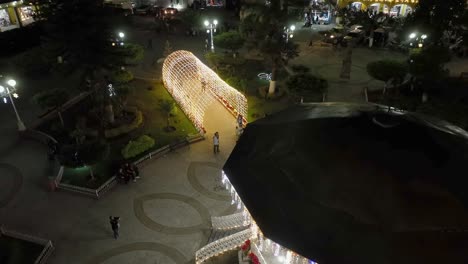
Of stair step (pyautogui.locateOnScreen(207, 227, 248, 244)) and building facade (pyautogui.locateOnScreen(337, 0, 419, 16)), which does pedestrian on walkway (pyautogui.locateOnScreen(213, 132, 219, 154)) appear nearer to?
stair step (pyautogui.locateOnScreen(207, 227, 248, 244))

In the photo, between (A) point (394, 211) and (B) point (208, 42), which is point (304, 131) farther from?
(B) point (208, 42)

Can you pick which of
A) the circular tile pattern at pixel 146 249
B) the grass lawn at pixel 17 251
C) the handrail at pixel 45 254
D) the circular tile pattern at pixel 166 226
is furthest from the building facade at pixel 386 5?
the grass lawn at pixel 17 251

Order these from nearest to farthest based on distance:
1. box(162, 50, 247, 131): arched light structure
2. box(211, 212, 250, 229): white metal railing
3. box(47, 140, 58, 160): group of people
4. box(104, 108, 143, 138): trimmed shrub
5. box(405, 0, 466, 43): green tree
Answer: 1. box(211, 212, 250, 229): white metal railing
2. box(47, 140, 58, 160): group of people
3. box(104, 108, 143, 138): trimmed shrub
4. box(162, 50, 247, 131): arched light structure
5. box(405, 0, 466, 43): green tree

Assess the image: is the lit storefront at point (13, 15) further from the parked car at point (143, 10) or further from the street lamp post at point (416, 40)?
the street lamp post at point (416, 40)

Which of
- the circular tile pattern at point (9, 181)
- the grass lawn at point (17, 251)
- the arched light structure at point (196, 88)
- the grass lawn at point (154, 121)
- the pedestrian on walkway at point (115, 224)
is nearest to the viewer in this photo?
the grass lawn at point (17, 251)

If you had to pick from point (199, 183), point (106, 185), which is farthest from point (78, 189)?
point (199, 183)

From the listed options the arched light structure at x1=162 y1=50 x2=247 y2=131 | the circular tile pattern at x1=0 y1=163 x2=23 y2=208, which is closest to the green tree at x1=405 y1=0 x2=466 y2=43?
the arched light structure at x1=162 y1=50 x2=247 y2=131

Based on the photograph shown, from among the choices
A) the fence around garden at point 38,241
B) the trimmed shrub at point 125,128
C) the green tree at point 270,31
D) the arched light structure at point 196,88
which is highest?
the green tree at point 270,31

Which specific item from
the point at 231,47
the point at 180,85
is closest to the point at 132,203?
the point at 180,85
